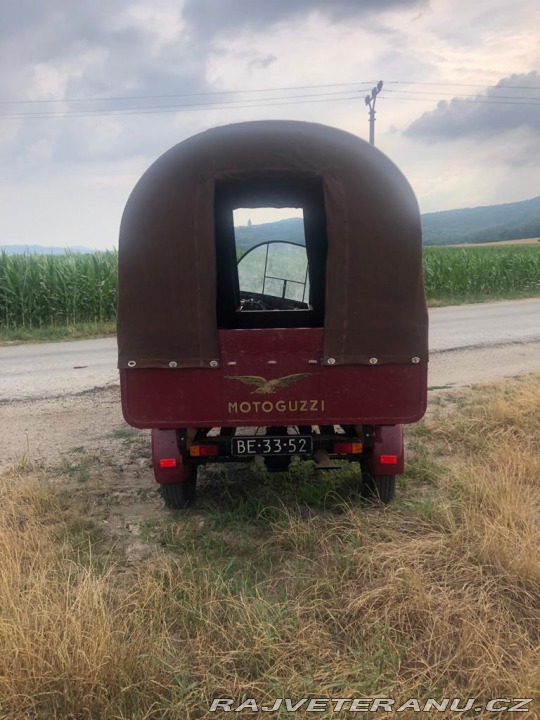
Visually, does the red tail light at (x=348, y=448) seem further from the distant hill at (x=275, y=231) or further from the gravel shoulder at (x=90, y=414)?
the distant hill at (x=275, y=231)

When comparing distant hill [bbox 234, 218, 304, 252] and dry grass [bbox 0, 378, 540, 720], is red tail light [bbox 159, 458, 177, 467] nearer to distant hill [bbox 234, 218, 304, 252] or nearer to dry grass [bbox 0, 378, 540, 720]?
dry grass [bbox 0, 378, 540, 720]

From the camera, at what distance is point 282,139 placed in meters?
3.47

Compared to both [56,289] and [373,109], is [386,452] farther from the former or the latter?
[373,109]

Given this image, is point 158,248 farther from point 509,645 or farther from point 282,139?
point 509,645

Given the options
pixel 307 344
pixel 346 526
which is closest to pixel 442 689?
pixel 346 526

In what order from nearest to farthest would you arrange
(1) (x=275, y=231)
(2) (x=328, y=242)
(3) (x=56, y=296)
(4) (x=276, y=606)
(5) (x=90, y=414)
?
(4) (x=276, y=606) → (2) (x=328, y=242) → (1) (x=275, y=231) → (5) (x=90, y=414) → (3) (x=56, y=296)

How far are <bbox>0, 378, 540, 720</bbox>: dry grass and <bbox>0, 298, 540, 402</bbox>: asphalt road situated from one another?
448cm

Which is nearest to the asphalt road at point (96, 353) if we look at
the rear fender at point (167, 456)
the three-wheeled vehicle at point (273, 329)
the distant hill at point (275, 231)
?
the distant hill at point (275, 231)

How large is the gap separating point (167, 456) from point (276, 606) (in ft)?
4.70

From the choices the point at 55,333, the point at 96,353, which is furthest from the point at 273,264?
the point at 55,333

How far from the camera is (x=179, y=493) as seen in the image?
4.12m

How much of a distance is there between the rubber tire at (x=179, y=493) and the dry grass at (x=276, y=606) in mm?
140

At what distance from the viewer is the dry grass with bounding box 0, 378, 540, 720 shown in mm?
2322

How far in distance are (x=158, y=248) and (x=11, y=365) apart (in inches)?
302
